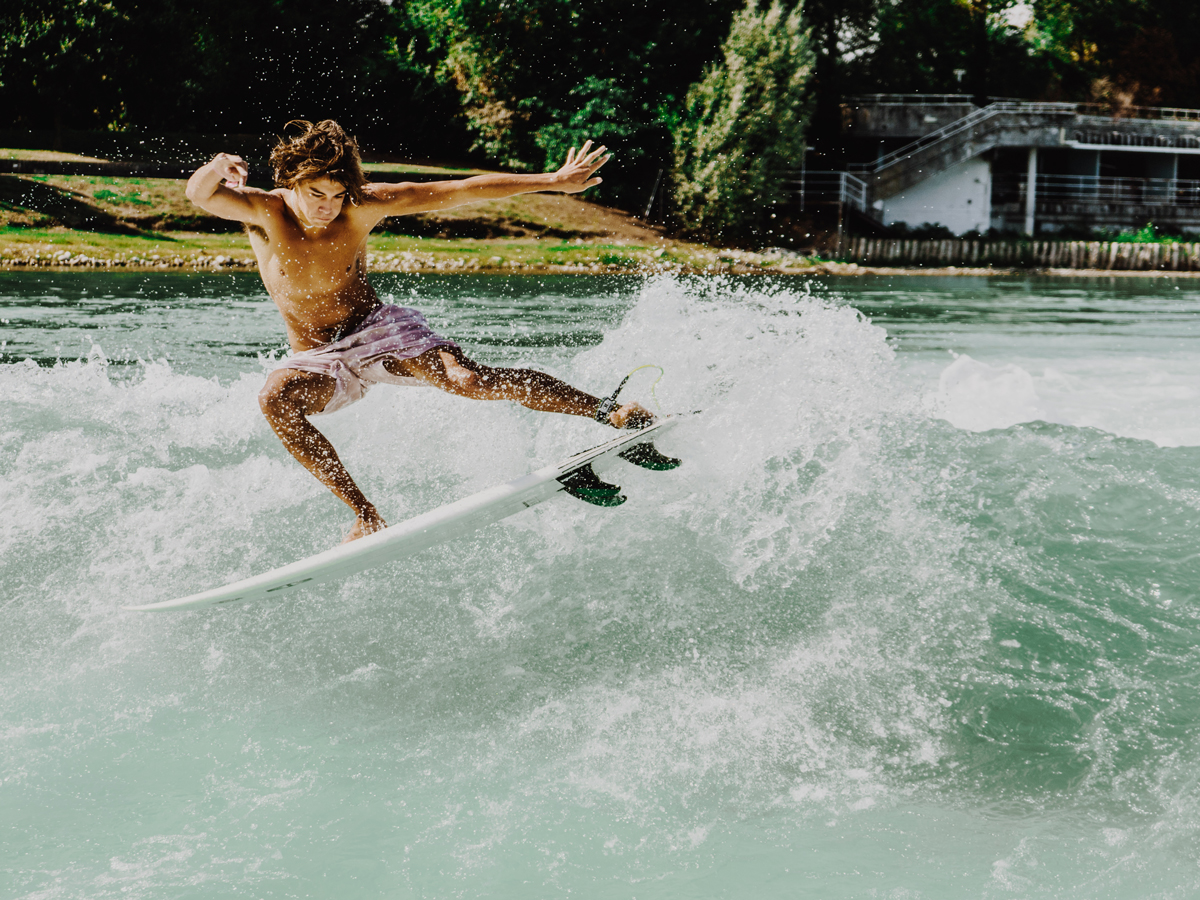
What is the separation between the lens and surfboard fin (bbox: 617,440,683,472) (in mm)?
5117

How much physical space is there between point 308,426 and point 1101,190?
37205 millimetres

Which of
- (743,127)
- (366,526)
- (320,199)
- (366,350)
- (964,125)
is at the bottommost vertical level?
(366,526)

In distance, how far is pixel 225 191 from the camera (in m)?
4.16

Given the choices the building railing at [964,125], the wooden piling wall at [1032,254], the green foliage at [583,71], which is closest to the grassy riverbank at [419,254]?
the wooden piling wall at [1032,254]

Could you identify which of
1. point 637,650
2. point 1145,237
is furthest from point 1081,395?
point 1145,237

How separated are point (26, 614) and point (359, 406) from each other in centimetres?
277

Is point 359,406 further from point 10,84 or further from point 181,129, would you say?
point 181,129

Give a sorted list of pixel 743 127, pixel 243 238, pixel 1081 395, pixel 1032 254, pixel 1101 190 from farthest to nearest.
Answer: pixel 1101 190 < pixel 743 127 < pixel 1032 254 < pixel 243 238 < pixel 1081 395

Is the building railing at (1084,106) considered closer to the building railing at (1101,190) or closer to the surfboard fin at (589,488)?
the building railing at (1101,190)

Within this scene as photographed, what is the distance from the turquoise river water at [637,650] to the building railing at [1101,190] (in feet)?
96.5

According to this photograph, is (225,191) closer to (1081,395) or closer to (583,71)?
(1081,395)

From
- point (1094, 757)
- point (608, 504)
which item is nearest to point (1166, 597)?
point (1094, 757)

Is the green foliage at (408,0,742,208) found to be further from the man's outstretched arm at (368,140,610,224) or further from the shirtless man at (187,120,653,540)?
the man's outstretched arm at (368,140,610,224)

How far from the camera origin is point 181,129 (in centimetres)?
3112
